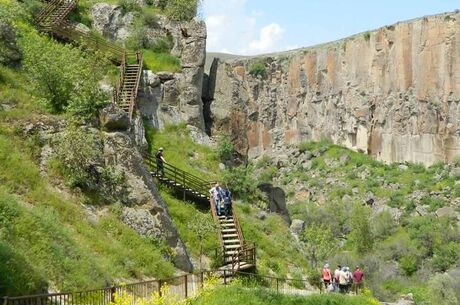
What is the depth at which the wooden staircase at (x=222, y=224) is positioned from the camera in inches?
967

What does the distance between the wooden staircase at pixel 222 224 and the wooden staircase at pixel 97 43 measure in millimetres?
5318

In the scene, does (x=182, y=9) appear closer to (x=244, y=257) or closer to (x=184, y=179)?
(x=184, y=179)

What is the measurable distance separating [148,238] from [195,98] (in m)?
17.2

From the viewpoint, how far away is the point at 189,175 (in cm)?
2928

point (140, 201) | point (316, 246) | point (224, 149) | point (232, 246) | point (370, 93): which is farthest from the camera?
point (370, 93)

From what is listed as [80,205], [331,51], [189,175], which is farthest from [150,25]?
[331,51]

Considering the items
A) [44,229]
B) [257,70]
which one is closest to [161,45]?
[44,229]

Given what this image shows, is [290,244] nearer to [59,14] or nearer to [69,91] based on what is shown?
[69,91]

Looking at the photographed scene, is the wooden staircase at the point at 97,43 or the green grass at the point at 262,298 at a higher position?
the wooden staircase at the point at 97,43

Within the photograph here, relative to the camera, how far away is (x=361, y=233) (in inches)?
2507

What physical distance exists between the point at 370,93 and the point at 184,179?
63.1 m

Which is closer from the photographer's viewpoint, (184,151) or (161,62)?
(184,151)

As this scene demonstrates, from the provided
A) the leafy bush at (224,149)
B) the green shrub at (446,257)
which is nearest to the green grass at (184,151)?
the leafy bush at (224,149)

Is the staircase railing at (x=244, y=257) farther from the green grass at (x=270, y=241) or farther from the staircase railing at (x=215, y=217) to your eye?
the green grass at (x=270, y=241)
